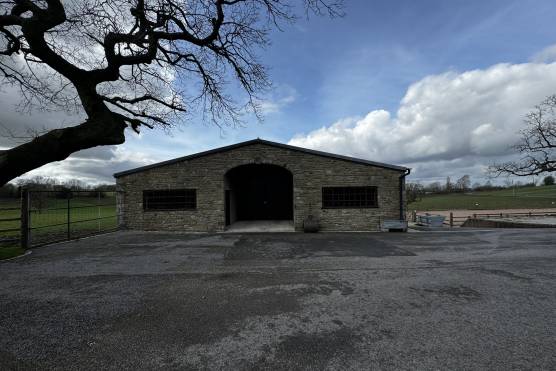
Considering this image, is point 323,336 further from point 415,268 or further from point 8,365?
point 415,268

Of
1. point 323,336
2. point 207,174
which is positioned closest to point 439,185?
point 207,174

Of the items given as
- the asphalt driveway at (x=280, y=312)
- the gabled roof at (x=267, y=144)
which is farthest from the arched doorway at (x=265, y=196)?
the asphalt driveway at (x=280, y=312)

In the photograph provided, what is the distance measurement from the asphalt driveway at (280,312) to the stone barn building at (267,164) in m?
5.74

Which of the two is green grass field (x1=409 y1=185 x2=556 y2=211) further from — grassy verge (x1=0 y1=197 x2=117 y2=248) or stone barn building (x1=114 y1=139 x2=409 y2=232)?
grassy verge (x1=0 y1=197 x2=117 y2=248)

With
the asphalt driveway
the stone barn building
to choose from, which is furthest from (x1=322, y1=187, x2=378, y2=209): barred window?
the asphalt driveway

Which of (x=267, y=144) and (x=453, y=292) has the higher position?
(x=267, y=144)

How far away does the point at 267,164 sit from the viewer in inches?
515

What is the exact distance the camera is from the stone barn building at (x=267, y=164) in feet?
41.6

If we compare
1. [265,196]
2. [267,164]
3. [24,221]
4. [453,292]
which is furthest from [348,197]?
[24,221]

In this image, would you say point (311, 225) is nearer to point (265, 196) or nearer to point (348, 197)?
point (348, 197)

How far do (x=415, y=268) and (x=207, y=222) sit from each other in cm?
976

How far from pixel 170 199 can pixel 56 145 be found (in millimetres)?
9890

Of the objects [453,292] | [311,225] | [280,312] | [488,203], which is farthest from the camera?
[488,203]

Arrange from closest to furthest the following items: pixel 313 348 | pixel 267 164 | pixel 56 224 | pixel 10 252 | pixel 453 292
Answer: pixel 313 348 → pixel 453 292 → pixel 10 252 → pixel 56 224 → pixel 267 164
